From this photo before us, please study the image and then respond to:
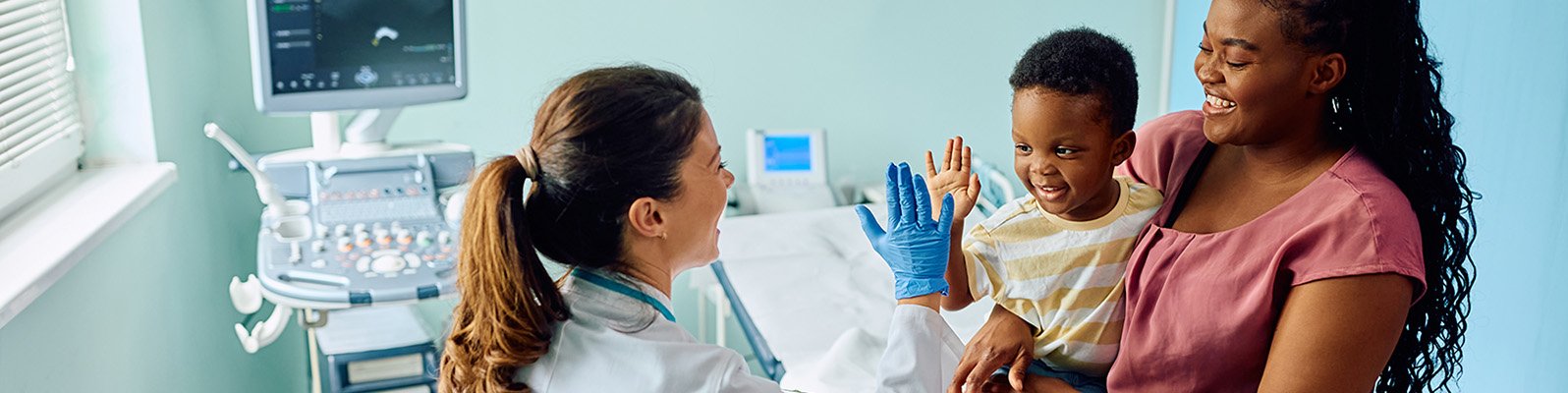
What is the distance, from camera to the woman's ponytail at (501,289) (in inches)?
49.5

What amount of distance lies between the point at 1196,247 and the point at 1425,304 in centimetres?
27

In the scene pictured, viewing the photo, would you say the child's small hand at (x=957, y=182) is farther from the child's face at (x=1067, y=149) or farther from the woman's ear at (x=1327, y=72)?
the woman's ear at (x=1327, y=72)

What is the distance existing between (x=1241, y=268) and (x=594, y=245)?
2.13ft

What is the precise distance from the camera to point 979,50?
3.60 meters

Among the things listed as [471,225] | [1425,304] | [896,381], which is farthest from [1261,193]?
[471,225]

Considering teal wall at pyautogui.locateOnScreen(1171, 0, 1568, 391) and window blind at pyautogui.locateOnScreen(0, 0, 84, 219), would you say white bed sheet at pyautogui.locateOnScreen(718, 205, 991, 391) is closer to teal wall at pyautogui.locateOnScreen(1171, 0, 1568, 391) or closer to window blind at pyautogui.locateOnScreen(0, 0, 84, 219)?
teal wall at pyautogui.locateOnScreen(1171, 0, 1568, 391)

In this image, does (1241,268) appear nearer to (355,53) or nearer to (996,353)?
(996,353)

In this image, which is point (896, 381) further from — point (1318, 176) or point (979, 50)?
point (979, 50)

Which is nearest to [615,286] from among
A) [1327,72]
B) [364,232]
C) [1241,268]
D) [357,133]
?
[1241,268]

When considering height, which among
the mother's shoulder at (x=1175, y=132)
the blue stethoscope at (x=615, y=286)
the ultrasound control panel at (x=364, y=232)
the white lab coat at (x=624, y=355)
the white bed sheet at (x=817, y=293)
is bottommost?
the white bed sheet at (x=817, y=293)

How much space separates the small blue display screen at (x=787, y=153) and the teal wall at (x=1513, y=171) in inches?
58.7

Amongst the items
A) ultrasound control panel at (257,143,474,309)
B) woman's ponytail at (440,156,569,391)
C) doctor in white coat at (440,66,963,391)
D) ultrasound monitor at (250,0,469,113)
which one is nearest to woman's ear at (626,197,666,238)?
doctor in white coat at (440,66,963,391)

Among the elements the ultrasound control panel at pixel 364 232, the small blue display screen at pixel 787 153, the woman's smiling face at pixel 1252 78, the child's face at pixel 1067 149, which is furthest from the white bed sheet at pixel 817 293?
the woman's smiling face at pixel 1252 78

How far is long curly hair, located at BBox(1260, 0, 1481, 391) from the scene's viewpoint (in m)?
1.21
